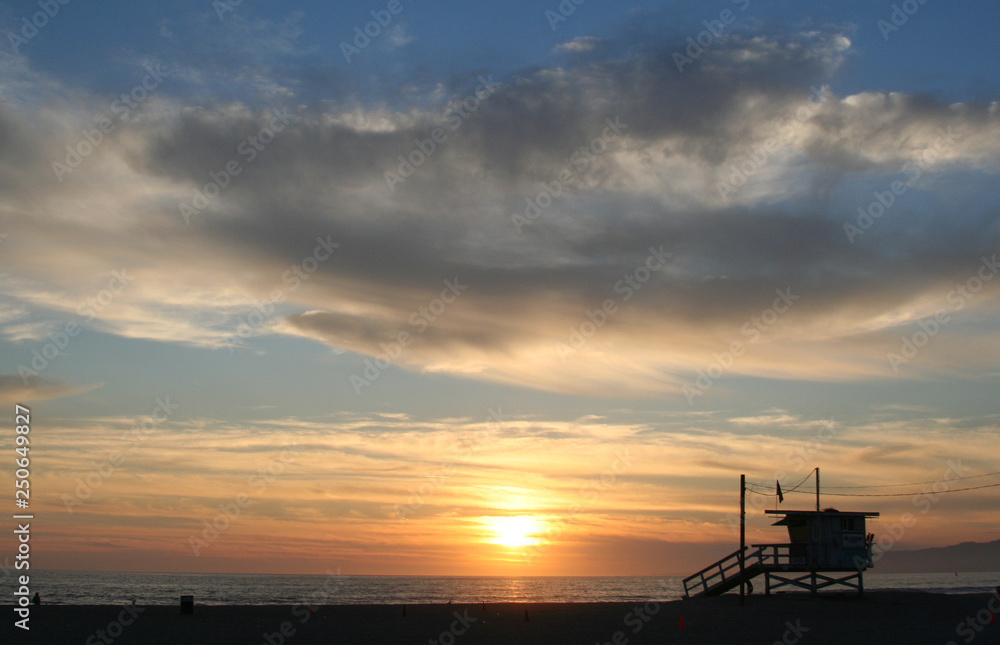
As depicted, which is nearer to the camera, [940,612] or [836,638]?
[836,638]

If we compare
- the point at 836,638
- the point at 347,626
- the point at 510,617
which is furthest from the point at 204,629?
the point at 836,638

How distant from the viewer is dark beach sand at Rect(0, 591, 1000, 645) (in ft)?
90.9

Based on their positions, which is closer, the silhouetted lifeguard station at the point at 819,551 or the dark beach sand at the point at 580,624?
the dark beach sand at the point at 580,624

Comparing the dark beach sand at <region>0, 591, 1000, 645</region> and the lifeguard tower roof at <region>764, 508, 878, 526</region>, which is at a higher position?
the lifeguard tower roof at <region>764, 508, 878, 526</region>

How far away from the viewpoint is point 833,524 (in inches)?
1572

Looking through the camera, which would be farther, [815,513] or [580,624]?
[815,513]

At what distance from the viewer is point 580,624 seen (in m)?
33.5

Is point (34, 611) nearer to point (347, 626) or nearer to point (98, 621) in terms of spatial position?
point (98, 621)

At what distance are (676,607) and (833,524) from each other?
9711 mm

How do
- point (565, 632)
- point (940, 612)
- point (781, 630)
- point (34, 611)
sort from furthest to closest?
point (34, 611), point (940, 612), point (565, 632), point (781, 630)

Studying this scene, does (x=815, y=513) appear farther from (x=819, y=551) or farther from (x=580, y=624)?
(x=580, y=624)

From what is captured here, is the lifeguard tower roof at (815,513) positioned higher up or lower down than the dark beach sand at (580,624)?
higher up

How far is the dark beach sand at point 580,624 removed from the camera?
2772 cm

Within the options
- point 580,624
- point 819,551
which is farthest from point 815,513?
point 580,624
